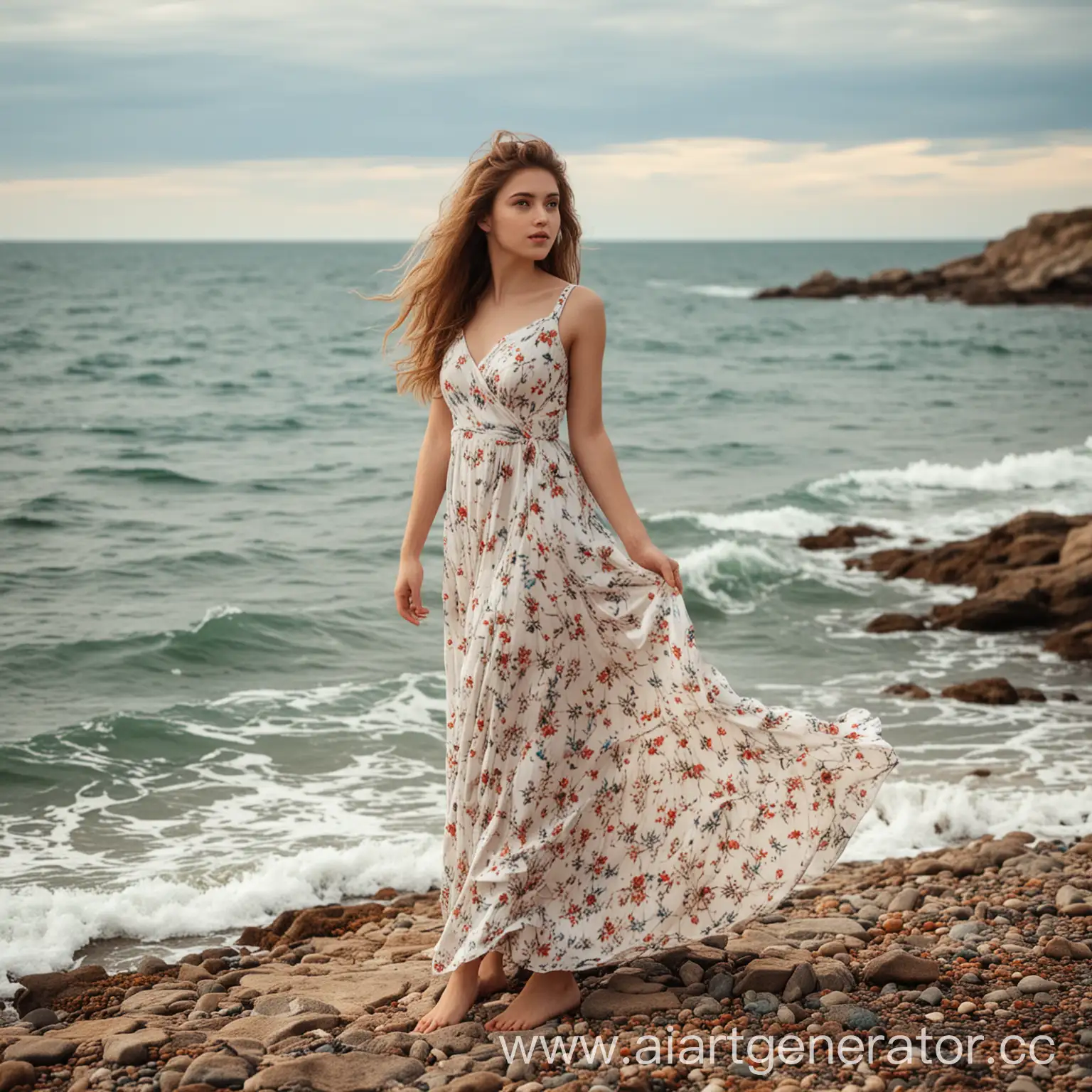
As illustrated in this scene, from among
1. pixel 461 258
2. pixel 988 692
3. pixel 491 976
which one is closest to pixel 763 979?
pixel 491 976

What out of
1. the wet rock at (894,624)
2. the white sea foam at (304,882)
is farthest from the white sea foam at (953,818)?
the wet rock at (894,624)

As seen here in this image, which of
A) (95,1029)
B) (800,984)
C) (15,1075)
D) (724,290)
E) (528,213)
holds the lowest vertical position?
(95,1029)

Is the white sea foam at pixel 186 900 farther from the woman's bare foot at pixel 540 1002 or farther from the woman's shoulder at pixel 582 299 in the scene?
the woman's shoulder at pixel 582 299

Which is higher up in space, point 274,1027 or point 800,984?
point 800,984

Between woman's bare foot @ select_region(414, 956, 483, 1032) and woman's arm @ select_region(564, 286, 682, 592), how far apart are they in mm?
1241

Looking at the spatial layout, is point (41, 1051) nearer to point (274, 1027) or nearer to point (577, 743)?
point (274, 1027)

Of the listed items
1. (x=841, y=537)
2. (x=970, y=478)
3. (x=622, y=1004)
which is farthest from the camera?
(x=970, y=478)

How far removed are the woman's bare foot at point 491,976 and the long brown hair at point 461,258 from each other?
1714mm

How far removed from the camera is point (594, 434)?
→ 370cm

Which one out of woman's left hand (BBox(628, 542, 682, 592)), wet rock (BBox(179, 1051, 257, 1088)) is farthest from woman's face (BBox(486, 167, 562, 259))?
wet rock (BBox(179, 1051, 257, 1088))

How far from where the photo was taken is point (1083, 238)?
57.5m

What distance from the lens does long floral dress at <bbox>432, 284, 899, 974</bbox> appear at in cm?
363

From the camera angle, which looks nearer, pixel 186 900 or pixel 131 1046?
pixel 131 1046

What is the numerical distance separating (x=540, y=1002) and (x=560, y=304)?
6.46ft
